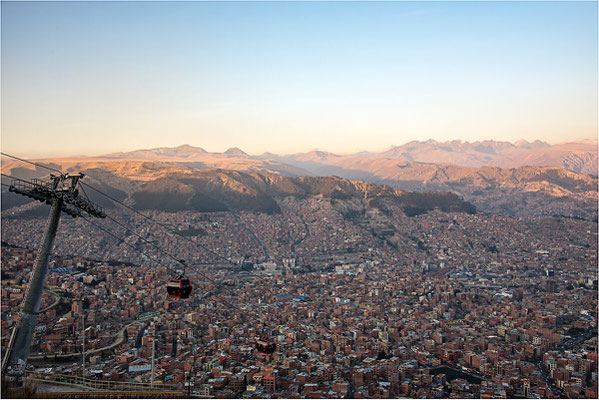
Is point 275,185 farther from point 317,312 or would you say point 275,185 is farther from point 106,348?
point 106,348

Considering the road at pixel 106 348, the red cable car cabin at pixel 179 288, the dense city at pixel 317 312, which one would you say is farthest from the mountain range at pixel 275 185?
the red cable car cabin at pixel 179 288

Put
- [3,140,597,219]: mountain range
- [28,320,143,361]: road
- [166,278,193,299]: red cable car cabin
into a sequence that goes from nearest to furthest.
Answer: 1. [166,278,193,299]: red cable car cabin
2. [28,320,143,361]: road
3. [3,140,597,219]: mountain range

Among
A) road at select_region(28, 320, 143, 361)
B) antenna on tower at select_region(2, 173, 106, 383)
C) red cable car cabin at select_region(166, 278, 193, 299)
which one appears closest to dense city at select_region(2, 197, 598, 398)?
road at select_region(28, 320, 143, 361)

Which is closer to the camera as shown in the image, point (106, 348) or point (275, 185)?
point (106, 348)

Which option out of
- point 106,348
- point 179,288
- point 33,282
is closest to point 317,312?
point 106,348

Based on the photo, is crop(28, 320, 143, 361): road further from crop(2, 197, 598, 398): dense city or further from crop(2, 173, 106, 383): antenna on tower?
crop(2, 173, 106, 383): antenna on tower

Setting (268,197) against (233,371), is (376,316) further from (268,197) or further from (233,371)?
(268,197)

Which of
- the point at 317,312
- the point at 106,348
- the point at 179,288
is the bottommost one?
the point at 317,312

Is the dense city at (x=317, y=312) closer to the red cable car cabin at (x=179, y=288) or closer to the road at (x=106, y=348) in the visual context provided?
the road at (x=106, y=348)
